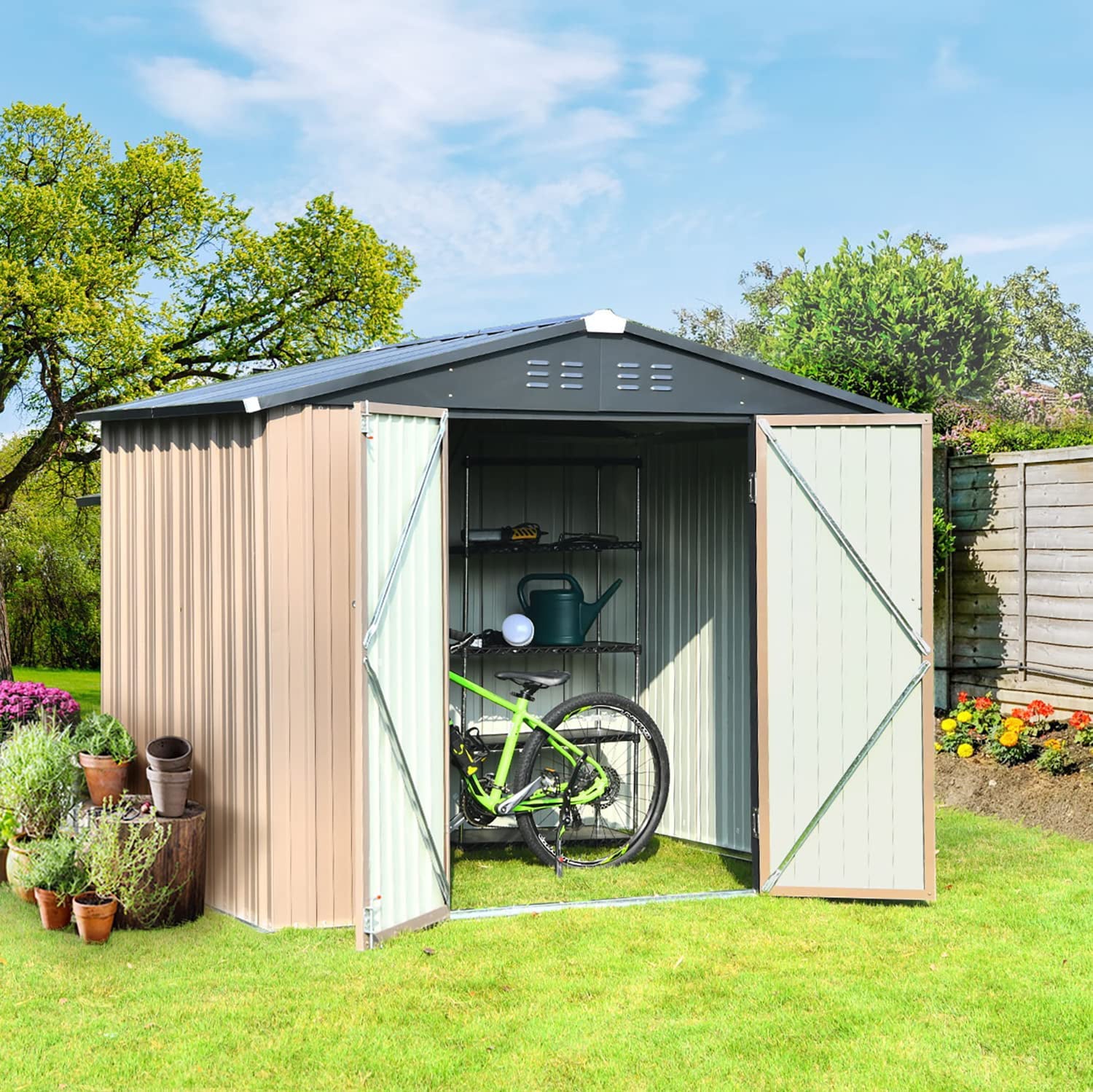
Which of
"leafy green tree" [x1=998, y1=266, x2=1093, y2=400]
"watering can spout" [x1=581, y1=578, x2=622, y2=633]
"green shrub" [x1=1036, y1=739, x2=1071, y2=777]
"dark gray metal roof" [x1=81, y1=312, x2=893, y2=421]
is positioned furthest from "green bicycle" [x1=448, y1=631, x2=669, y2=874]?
"leafy green tree" [x1=998, y1=266, x2=1093, y2=400]

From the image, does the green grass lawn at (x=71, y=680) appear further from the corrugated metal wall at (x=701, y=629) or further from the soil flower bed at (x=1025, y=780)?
the soil flower bed at (x=1025, y=780)

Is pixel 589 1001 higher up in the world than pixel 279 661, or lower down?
lower down

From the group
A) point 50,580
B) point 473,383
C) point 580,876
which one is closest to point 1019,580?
point 580,876

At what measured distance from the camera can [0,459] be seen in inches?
642

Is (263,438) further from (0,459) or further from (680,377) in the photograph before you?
(0,459)

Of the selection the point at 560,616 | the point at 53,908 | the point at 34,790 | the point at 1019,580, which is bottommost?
the point at 53,908

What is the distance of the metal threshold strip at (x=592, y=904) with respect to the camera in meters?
5.14

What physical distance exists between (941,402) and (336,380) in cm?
739

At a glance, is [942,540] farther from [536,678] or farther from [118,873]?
[118,873]

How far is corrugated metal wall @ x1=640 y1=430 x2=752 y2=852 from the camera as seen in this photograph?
20.7 feet

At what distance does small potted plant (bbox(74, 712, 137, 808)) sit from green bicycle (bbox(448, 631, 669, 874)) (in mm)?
1444

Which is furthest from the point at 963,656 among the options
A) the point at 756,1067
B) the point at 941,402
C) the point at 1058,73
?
the point at 1058,73

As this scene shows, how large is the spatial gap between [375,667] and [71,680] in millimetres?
12091

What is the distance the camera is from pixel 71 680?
15578 millimetres
